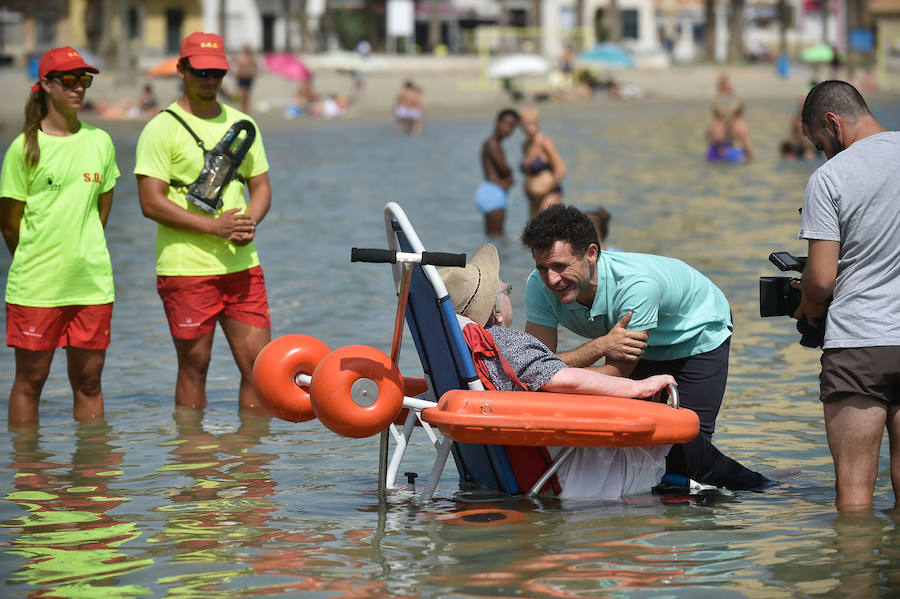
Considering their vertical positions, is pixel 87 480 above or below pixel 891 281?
below

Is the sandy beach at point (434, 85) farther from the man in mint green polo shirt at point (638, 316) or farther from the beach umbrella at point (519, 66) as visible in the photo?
the man in mint green polo shirt at point (638, 316)

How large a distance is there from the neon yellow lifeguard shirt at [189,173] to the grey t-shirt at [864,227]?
308 centimetres

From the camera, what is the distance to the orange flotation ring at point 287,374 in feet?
17.5

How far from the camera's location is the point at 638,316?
521 centimetres

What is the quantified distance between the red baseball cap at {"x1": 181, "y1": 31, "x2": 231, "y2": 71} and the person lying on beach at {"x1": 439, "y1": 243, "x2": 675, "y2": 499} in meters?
1.82

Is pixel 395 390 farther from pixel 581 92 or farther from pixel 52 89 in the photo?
pixel 581 92

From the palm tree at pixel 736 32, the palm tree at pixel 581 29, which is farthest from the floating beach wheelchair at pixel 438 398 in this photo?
the palm tree at pixel 736 32

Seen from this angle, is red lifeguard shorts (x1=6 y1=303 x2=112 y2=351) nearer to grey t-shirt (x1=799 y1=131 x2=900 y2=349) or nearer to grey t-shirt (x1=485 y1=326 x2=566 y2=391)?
grey t-shirt (x1=485 y1=326 x2=566 y2=391)

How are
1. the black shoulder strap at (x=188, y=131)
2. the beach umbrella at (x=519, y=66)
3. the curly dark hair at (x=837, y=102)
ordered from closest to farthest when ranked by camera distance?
1. the curly dark hair at (x=837, y=102)
2. the black shoulder strap at (x=188, y=131)
3. the beach umbrella at (x=519, y=66)

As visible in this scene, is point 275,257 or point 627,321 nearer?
point 627,321

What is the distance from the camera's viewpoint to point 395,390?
5020mm

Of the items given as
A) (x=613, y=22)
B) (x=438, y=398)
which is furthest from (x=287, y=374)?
(x=613, y=22)

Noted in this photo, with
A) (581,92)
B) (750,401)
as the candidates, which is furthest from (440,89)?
(750,401)

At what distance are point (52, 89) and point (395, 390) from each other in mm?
2617
